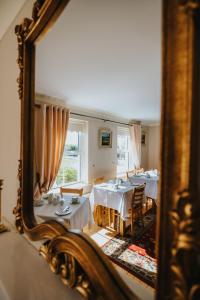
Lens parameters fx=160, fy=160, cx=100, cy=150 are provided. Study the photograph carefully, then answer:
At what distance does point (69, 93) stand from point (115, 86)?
0.19 m

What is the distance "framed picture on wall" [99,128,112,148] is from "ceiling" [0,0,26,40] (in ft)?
2.83

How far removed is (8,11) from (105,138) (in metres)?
1.01

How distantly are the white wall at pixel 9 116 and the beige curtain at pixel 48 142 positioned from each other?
0.25 metres

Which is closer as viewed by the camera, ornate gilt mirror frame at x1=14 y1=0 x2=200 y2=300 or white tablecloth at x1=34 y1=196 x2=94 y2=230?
ornate gilt mirror frame at x1=14 y1=0 x2=200 y2=300

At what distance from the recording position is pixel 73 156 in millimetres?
711

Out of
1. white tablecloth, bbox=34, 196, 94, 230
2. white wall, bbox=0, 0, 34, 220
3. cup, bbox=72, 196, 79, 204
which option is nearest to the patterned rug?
white tablecloth, bbox=34, 196, 94, 230

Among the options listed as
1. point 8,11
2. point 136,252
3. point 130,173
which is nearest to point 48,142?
point 130,173

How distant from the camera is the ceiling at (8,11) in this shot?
3.01 feet

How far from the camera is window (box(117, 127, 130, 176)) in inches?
21.4

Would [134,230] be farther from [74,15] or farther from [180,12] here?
[74,15]

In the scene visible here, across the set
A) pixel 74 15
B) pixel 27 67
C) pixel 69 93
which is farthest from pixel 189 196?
pixel 27 67

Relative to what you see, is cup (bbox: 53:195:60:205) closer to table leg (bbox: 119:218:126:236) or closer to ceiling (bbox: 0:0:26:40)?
table leg (bbox: 119:218:126:236)

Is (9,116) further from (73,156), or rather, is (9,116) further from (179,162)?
(179,162)

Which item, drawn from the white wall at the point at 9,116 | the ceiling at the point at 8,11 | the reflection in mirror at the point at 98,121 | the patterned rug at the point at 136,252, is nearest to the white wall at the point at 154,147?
the reflection in mirror at the point at 98,121
